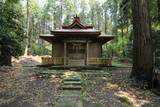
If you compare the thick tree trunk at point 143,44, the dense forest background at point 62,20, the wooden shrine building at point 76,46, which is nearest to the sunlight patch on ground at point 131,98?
the thick tree trunk at point 143,44

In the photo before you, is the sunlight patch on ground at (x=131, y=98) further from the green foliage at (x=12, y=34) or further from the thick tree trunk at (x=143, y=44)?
the green foliage at (x=12, y=34)

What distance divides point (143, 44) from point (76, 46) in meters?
8.09

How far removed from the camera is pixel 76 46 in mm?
13961

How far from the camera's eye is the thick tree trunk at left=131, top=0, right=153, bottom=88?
257 inches

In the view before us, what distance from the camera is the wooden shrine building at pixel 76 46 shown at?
12197 millimetres

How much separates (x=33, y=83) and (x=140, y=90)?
5.01 m

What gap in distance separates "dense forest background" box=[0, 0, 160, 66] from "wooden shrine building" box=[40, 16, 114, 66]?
2944mm

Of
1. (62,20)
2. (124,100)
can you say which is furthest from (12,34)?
(62,20)

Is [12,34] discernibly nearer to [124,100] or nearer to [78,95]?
[78,95]

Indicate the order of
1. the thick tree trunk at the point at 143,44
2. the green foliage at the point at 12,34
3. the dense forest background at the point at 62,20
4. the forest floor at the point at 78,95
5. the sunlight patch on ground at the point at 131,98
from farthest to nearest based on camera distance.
Answer: the dense forest background at the point at 62,20 → the green foliage at the point at 12,34 → the thick tree trunk at the point at 143,44 → the sunlight patch on ground at the point at 131,98 → the forest floor at the point at 78,95

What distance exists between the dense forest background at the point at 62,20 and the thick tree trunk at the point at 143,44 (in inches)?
226

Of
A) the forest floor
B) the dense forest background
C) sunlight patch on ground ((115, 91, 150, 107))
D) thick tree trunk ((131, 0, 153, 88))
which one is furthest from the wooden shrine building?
sunlight patch on ground ((115, 91, 150, 107))

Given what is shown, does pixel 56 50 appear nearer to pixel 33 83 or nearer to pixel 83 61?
pixel 83 61

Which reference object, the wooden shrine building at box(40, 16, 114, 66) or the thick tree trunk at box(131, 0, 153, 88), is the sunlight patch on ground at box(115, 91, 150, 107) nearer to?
the thick tree trunk at box(131, 0, 153, 88)
